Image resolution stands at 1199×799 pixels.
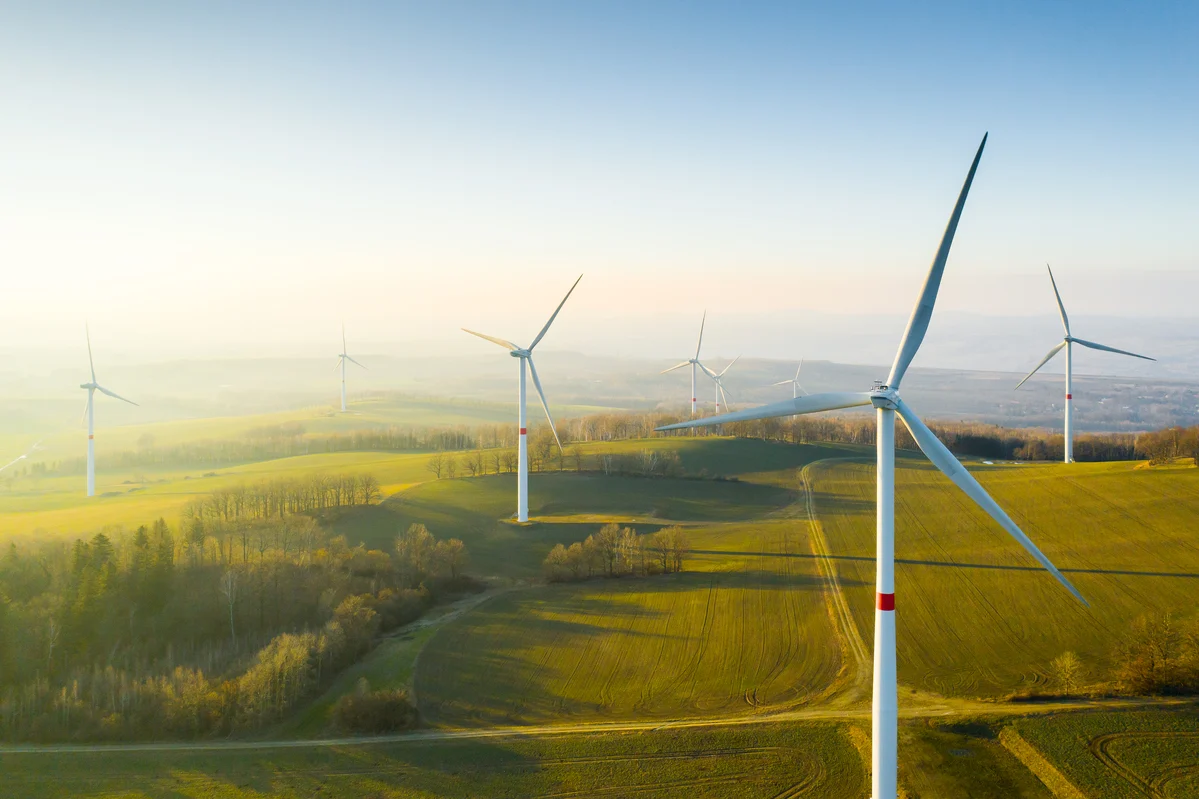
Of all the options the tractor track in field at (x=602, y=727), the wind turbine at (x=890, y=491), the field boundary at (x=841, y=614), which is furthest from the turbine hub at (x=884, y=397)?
the field boundary at (x=841, y=614)

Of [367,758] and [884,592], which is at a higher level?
[884,592]

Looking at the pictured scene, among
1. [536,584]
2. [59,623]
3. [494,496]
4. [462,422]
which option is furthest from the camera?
[462,422]

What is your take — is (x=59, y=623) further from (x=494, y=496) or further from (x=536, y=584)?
(x=494, y=496)

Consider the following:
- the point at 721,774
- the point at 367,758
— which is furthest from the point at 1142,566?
the point at 367,758

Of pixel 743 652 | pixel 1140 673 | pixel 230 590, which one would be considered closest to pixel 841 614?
pixel 743 652

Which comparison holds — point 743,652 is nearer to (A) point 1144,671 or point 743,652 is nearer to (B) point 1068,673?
(B) point 1068,673

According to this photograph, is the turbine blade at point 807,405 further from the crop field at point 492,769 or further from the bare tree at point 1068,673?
the bare tree at point 1068,673

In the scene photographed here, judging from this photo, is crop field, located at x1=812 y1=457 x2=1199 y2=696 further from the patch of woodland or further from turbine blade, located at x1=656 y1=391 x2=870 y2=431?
turbine blade, located at x1=656 y1=391 x2=870 y2=431
